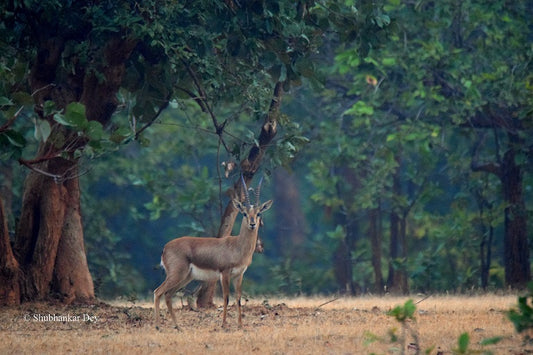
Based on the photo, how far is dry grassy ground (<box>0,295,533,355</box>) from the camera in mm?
10375

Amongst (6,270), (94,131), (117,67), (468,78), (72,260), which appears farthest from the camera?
(468,78)

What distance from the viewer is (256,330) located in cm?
1198

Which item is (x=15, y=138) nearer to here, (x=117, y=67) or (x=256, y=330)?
(x=256, y=330)

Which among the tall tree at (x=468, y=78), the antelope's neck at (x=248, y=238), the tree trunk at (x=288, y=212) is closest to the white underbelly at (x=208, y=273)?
the antelope's neck at (x=248, y=238)

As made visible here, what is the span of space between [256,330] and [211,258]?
172 cm

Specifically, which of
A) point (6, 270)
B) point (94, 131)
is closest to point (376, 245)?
point (6, 270)

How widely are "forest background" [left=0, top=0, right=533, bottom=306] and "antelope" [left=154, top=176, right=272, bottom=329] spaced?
1.36m

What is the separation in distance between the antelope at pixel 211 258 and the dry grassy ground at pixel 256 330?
587 mm

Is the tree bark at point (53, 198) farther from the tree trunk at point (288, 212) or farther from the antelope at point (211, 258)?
the tree trunk at point (288, 212)

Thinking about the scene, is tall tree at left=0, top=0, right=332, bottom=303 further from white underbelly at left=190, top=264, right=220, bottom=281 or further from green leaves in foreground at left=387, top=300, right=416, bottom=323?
green leaves in foreground at left=387, top=300, right=416, bottom=323

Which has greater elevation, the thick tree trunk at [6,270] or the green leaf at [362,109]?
the green leaf at [362,109]

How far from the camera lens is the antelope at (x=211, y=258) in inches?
518

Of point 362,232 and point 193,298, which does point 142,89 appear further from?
point 362,232

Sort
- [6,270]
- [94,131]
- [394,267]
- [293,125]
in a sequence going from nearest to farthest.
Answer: [94,131], [6,270], [293,125], [394,267]
